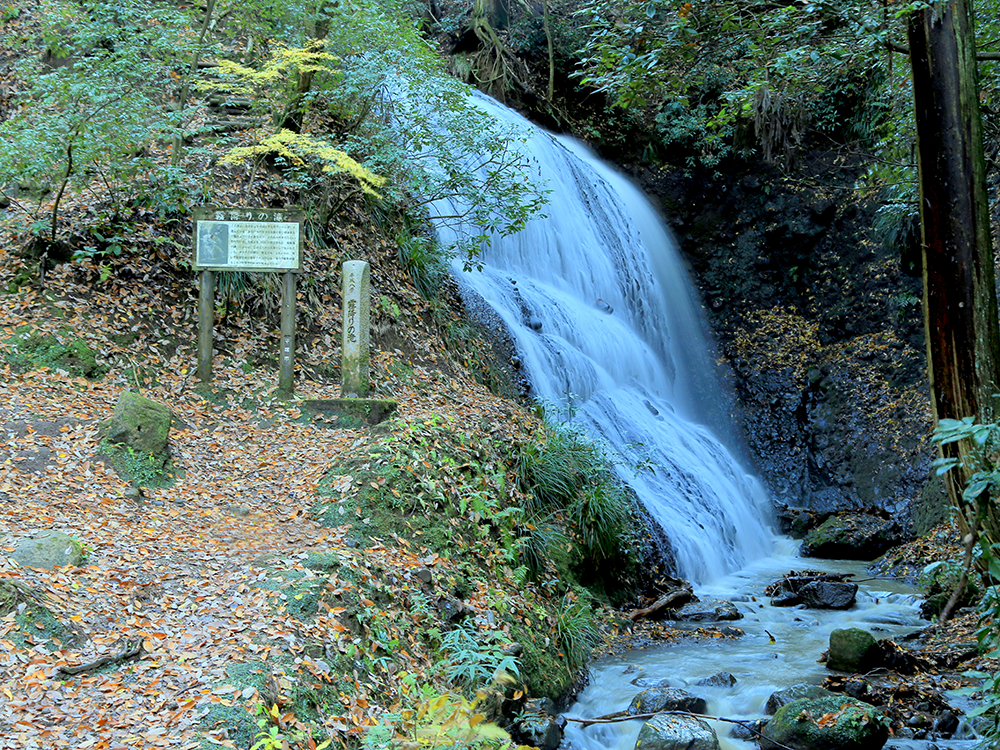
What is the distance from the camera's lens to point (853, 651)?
718 centimetres

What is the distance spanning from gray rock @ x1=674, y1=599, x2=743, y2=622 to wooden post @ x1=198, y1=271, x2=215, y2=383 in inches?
236

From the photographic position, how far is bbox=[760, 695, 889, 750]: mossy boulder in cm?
549

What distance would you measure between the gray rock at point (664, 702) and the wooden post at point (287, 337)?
4.77 metres

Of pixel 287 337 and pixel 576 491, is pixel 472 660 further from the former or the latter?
pixel 287 337

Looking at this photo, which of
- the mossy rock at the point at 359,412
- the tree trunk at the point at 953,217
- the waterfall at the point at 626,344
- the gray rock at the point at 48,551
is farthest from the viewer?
the waterfall at the point at 626,344

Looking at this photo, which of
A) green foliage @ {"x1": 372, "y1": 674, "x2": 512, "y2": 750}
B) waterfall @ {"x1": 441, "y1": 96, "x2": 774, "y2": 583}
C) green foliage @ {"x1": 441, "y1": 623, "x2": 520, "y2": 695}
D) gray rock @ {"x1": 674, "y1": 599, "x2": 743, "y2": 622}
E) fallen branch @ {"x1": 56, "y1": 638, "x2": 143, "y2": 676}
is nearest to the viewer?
green foliage @ {"x1": 372, "y1": 674, "x2": 512, "y2": 750}

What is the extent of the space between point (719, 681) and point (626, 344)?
873 centimetres

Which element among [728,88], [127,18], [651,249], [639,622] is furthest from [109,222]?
[728,88]

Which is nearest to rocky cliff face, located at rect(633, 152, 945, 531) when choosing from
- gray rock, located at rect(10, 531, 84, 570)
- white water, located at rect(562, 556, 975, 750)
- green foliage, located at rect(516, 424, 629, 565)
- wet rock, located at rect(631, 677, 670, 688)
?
white water, located at rect(562, 556, 975, 750)

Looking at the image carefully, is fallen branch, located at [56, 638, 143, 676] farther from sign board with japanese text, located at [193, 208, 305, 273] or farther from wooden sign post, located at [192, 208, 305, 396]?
sign board with japanese text, located at [193, 208, 305, 273]

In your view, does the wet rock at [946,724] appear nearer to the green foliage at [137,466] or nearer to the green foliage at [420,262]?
the green foliage at [137,466]

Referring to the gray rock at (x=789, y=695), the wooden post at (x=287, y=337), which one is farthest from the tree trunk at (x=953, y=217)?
the wooden post at (x=287, y=337)

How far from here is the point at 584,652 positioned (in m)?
7.30

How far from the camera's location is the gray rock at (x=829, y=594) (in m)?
9.67
